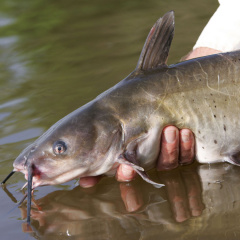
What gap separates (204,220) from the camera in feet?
8.80

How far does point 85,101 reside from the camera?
14.4 feet

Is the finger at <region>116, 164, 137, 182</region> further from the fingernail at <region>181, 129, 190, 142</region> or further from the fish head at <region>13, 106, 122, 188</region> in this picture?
the fingernail at <region>181, 129, 190, 142</region>

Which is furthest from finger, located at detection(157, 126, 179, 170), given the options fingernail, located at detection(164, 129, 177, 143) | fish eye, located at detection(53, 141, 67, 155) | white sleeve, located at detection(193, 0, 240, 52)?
white sleeve, located at detection(193, 0, 240, 52)

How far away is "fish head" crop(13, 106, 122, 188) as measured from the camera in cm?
302

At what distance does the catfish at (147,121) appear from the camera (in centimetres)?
304

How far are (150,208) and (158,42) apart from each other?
884 mm

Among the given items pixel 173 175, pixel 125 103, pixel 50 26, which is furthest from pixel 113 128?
pixel 50 26

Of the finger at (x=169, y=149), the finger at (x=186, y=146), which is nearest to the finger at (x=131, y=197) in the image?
the finger at (x=169, y=149)

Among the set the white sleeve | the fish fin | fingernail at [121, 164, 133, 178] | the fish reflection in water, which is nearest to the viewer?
the fish reflection in water

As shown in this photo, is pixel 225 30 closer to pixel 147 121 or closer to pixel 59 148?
pixel 147 121

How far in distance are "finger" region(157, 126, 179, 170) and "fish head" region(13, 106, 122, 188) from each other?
0.82ft

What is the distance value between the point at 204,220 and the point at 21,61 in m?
3.38

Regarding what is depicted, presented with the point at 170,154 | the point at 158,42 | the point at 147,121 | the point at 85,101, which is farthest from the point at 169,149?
the point at 85,101

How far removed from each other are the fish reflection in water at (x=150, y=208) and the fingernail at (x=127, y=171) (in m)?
0.07
